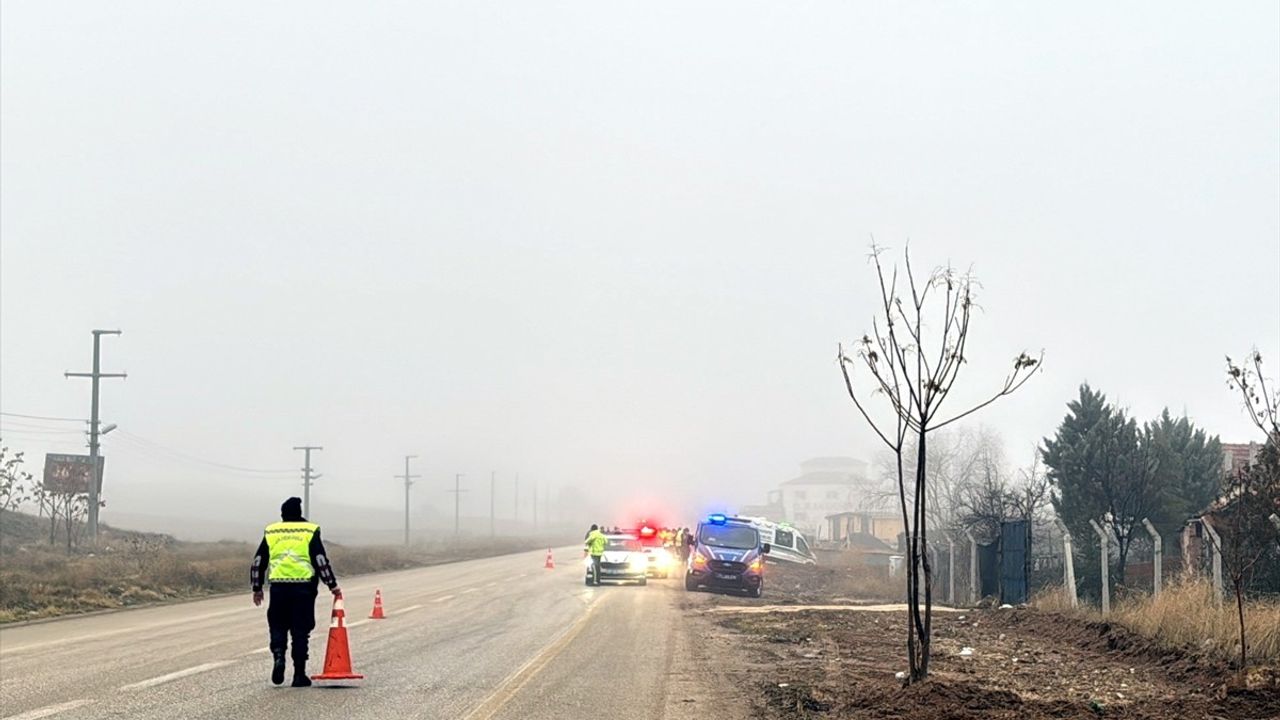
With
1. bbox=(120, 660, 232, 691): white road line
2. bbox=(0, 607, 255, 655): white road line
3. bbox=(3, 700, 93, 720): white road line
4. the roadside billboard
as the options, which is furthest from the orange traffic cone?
the roadside billboard

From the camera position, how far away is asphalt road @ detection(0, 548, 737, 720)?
10.9 m

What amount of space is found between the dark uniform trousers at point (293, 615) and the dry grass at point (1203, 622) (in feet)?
31.2

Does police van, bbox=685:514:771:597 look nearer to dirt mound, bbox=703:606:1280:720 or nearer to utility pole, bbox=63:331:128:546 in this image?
dirt mound, bbox=703:606:1280:720

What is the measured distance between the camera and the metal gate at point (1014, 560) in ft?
77.2

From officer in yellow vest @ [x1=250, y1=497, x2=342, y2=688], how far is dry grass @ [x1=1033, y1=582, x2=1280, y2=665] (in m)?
9.40

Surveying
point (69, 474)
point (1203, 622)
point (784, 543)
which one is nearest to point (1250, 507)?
point (1203, 622)

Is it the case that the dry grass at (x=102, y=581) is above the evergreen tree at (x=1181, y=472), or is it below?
below

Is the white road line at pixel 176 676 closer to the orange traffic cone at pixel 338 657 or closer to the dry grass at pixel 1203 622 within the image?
the orange traffic cone at pixel 338 657

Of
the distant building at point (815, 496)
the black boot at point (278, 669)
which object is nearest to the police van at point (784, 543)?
the black boot at point (278, 669)

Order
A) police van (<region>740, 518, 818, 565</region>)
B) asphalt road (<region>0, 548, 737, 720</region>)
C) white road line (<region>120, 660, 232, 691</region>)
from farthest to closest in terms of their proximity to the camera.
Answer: police van (<region>740, 518, 818, 565</region>), white road line (<region>120, 660, 232, 691</region>), asphalt road (<region>0, 548, 737, 720</region>)

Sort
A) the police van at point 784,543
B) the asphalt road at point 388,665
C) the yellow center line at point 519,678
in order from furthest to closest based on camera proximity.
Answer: the police van at point 784,543, the asphalt road at point 388,665, the yellow center line at point 519,678

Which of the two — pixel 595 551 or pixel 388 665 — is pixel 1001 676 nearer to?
pixel 388 665

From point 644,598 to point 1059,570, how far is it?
10.1 meters

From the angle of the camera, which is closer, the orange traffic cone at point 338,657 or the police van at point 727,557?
the orange traffic cone at point 338,657
